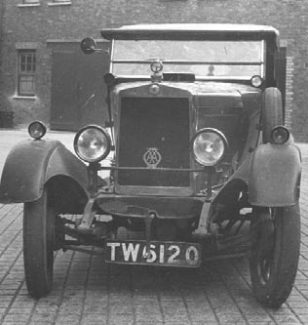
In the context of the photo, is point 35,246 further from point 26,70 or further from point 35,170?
point 26,70

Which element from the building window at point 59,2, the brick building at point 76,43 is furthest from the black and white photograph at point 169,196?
the building window at point 59,2

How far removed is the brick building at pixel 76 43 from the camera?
19.1 metres

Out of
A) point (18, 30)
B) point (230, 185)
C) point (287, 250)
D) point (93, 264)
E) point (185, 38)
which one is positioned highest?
point (18, 30)

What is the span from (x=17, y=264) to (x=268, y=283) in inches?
86.3

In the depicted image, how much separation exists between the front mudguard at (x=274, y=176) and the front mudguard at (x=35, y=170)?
1.24 metres

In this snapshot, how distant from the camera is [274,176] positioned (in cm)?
418

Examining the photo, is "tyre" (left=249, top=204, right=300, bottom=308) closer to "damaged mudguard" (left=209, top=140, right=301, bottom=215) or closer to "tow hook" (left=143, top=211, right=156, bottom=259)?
"damaged mudguard" (left=209, top=140, right=301, bottom=215)

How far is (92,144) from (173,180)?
26.5 inches

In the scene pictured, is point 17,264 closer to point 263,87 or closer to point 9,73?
point 263,87

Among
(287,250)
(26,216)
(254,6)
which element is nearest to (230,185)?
(287,250)

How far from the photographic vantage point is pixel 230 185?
4402 millimetres

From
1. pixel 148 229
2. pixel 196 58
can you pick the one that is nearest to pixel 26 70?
pixel 196 58

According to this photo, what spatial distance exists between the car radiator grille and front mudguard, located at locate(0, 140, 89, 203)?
37 centimetres

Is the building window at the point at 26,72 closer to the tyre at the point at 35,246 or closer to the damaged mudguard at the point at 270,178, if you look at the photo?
the tyre at the point at 35,246
